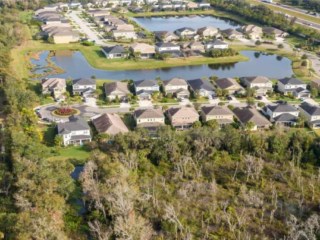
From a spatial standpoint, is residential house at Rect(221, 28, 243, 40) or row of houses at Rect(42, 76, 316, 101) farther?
residential house at Rect(221, 28, 243, 40)

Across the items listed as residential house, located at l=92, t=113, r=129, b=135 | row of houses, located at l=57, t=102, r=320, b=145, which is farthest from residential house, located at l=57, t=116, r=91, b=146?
residential house, located at l=92, t=113, r=129, b=135

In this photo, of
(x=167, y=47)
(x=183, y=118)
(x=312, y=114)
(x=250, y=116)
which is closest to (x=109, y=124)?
(x=183, y=118)

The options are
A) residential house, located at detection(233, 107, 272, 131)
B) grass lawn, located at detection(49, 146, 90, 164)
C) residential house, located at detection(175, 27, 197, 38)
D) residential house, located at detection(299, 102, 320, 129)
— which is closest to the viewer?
grass lawn, located at detection(49, 146, 90, 164)

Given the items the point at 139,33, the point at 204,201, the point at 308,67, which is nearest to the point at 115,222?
the point at 204,201

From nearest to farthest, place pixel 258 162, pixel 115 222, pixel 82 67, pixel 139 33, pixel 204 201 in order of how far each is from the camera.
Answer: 1. pixel 115 222
2. pixel 204 201
3. pixel 258 162
4. pixel 82 67
5. pixel 139 33

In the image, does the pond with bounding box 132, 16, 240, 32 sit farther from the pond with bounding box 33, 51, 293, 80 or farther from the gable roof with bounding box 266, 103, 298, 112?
the gable roof with bounding box 266, 103, 298, 112

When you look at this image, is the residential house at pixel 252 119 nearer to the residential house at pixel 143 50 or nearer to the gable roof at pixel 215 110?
the gable roof at pixel 215 110

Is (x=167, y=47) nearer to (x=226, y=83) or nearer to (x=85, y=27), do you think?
(x=226, y=83)

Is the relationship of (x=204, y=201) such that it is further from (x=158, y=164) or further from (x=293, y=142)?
(x=293, y=142)
